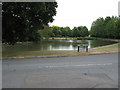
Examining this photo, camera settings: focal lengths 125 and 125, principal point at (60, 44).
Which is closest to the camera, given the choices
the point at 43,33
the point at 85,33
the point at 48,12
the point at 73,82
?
the point at 73,82

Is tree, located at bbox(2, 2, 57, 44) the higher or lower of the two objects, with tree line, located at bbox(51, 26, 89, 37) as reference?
lower

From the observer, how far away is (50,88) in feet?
14.5

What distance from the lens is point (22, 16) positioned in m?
13.1

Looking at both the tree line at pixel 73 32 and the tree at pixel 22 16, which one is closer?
the tree at pixel 22 16

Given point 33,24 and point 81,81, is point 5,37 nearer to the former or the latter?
point 33,24

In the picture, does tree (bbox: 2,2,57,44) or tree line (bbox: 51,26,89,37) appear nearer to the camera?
tree (bbox: 2,2,57,44)

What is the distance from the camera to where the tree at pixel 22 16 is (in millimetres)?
12853

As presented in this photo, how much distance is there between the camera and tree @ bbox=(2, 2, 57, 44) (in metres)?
12.9

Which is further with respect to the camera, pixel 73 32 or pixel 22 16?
pixel 73 32

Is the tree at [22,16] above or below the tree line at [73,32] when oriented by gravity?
below

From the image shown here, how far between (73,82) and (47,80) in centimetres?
109

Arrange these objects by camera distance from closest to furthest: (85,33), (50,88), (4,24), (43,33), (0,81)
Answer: (50,88)
(0,81)
(4,24)
(43,33)
(85,33)

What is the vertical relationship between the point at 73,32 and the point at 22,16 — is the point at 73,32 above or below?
above

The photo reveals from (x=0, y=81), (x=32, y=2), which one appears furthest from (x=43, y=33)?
(x=0, y=81)
